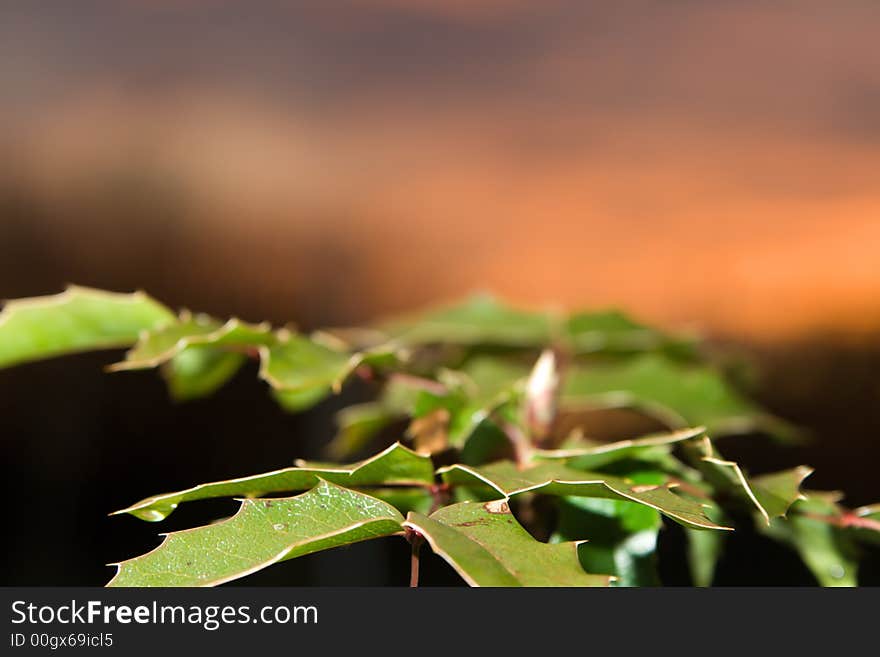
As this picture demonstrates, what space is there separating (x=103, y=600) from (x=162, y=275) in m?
1.54

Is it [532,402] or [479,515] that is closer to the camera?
[479,515]

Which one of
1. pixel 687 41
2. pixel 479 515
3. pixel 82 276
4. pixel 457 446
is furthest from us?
pixel 82 276

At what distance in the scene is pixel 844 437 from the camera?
1.48m

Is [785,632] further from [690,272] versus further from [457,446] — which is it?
[690,272]

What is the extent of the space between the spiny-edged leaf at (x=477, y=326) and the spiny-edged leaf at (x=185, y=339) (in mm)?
103

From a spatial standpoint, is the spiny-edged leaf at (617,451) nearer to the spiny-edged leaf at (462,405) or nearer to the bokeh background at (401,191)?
the spiny-edged leaf at (462,405)

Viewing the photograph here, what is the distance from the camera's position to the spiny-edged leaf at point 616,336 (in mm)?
387

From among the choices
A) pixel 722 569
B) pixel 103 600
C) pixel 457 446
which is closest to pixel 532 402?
pixel 457 446

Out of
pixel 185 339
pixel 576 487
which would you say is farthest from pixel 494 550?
pixel 185 339

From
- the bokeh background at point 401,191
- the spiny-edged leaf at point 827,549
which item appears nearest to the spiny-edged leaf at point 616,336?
the spiny-edged leaf at point 827,549

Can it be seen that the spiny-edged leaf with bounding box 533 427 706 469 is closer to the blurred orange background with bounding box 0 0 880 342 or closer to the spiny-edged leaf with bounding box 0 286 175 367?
the spiny-edged leaf with bounding box 0 286 175 367

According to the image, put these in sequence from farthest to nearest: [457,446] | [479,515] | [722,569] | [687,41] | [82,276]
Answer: [82,276], [687,41], [722,569], [457,446], [479,515]

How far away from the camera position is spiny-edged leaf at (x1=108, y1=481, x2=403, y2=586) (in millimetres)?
168

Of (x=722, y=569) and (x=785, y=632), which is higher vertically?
(x=785, y=632)
